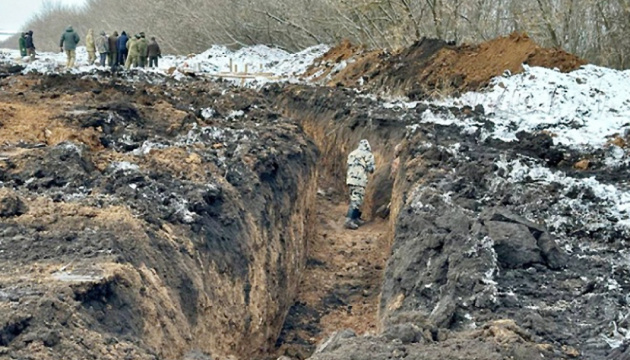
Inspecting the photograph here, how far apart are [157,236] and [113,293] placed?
3.69 feet

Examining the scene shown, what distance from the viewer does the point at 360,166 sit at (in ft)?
39.9

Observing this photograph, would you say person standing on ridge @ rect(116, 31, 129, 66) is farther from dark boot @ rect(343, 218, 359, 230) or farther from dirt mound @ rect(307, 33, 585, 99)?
dark boot @ rect(343, 218, 359, 230)

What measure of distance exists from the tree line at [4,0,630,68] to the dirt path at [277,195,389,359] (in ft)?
29.9

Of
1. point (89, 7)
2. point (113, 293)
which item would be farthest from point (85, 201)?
point (89, 7)

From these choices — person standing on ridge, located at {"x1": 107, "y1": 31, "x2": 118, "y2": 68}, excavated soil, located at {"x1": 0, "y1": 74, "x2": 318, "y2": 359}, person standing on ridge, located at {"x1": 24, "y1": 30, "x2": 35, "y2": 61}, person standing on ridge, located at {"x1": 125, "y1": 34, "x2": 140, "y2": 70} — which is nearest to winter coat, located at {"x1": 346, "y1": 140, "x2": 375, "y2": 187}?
excavated soil, located at {"x1": 0, "y1": 74, "x2": 318, "y2": 359}

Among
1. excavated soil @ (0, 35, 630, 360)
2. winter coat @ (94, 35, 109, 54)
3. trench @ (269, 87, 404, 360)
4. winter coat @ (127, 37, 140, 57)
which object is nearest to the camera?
excavated soil @ (0, 35, 630, 360)

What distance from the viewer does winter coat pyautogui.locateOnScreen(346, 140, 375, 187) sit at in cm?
1216

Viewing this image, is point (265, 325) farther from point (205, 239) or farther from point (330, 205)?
point (330, 205)

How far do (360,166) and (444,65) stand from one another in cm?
606

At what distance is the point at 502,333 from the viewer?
3988mm

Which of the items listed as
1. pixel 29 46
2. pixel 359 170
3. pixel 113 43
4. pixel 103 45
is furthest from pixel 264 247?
pixel 29 46

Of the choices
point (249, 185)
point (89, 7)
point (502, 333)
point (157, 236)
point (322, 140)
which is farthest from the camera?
point (89, 7)

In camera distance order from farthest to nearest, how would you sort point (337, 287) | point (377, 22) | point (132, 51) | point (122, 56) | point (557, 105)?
point (377, 22), point (122, 56), point (132, 51), point (557, 105), point (337, 287)

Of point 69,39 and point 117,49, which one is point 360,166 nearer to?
point 69,39
